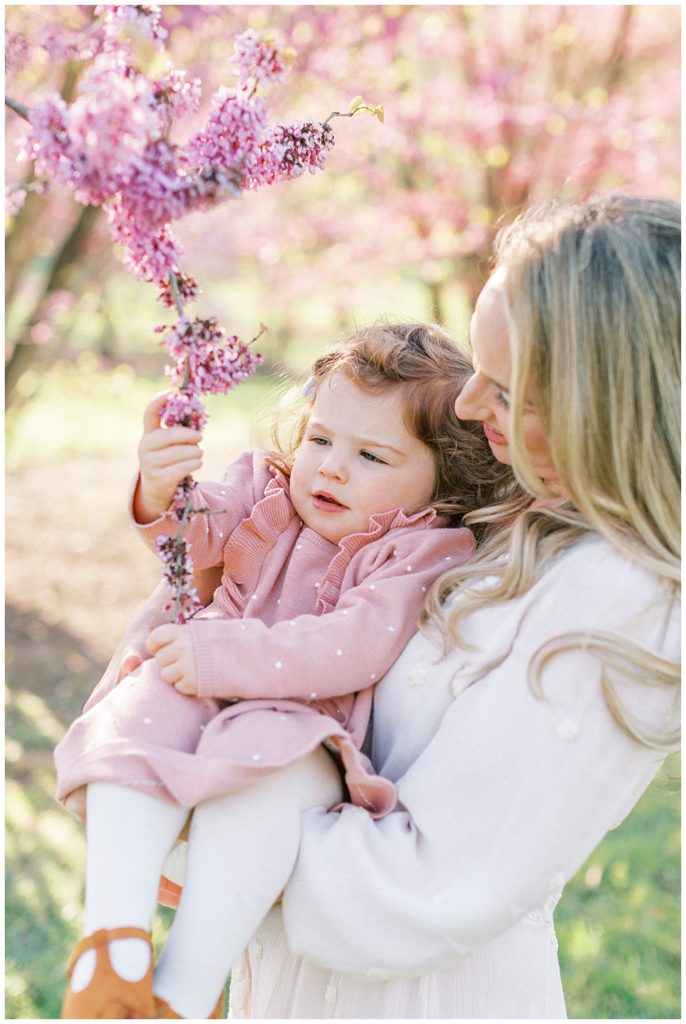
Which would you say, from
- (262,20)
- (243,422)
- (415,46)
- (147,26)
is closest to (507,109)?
(415,46)

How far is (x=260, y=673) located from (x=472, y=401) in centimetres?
56

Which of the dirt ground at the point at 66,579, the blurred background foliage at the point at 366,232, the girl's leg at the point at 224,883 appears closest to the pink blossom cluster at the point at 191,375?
the girl's leg at the point at 224,883

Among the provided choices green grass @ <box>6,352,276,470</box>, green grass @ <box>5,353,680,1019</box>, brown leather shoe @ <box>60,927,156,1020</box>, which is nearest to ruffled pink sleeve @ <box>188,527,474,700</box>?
brown leather shoe @ <box>60,927,156,1020</box>

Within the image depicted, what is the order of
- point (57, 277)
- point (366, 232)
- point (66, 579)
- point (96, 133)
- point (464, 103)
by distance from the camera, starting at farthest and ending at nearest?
1. point (366, 232)
2. point (66, 579)
3. point (464, 103)
4. point (57, 277)
5. point (96, 133)

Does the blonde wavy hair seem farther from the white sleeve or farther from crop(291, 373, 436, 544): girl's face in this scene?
crop(291, 373, 436, 544): girl's face

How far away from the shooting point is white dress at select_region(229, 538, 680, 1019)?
60.2 inches

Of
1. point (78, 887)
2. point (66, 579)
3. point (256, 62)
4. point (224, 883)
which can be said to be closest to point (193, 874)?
point (224, 883)

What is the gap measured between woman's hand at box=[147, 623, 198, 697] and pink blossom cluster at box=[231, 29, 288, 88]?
817 mm

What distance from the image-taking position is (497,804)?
1538 mm

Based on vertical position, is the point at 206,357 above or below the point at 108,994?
above

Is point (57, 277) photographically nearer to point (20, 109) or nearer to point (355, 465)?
point (355, 465)

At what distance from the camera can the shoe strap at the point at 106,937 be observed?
1.43 m

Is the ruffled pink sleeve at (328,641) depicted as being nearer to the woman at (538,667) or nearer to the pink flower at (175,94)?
the woman at (538,667)

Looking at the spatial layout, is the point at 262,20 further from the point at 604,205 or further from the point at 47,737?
the point at 604,205
